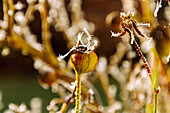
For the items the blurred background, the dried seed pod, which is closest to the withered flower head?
the dried seed pod

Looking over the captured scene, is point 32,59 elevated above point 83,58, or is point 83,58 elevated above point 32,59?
point 32,59

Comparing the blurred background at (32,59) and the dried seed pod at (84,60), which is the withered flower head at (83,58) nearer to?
the dried seed pod at (84,60)

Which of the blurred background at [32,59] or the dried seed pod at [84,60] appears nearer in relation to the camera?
the dried seed pod at [84,60]

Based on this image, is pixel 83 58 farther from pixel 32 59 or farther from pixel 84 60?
pixel 32 59

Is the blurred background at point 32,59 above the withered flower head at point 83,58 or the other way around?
above

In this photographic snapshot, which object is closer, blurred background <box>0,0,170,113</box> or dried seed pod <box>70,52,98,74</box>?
dried seed pod <box>70,52,98,74</box>

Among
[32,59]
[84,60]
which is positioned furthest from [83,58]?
[32,59]

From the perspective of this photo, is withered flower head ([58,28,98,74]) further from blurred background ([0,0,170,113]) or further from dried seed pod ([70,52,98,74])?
blurred background ([0,0,170,113])

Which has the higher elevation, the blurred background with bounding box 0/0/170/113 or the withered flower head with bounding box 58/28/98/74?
the blurred background with bounding box 0/0/170/113

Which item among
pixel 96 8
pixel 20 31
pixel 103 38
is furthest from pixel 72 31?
pixel 103 38

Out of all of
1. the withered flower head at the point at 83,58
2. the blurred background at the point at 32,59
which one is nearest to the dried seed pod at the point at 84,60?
the withered flower head at the point at 83,58

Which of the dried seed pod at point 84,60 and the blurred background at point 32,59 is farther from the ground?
the blurred background at point 32,59
